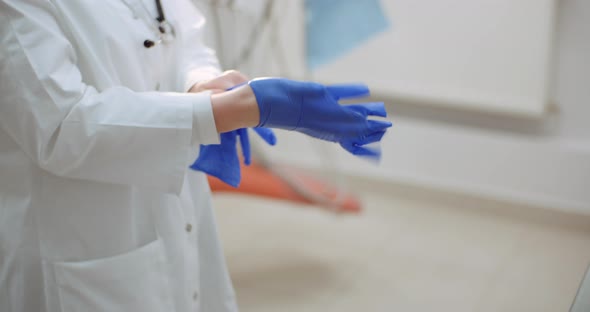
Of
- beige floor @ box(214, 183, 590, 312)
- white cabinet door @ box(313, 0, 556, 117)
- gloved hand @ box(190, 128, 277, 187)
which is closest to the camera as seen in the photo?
gloved hand @ box(190, 128, 277, 187)

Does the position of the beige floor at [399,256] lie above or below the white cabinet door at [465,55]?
below

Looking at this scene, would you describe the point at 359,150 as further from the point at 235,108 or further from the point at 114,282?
the point at 114,282

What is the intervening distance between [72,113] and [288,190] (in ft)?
4.43

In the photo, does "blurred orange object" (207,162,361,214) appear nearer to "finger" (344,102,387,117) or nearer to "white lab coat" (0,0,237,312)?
"white lab coat" (0,0,237,312)

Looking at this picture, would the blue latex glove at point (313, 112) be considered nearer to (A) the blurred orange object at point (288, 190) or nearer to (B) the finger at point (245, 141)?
(B) the finger at point (245, 141)

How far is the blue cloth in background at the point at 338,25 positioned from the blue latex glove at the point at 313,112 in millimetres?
1181

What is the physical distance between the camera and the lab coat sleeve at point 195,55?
1.21 m

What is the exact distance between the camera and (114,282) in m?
1.11

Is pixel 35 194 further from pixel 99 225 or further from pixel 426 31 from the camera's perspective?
pixel 426 31

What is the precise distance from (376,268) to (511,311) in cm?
53

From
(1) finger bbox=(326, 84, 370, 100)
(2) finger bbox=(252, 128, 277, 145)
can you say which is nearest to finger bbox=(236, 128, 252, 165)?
(2) finger bbox=(252, 128, 277, 145)

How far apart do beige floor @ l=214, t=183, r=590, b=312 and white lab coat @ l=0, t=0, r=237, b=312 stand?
1.05 m

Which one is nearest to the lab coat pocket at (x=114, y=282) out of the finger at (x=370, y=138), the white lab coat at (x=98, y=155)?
the white lab coat at (x=98, y=155)

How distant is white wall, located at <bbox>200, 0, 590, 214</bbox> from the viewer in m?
2.52
